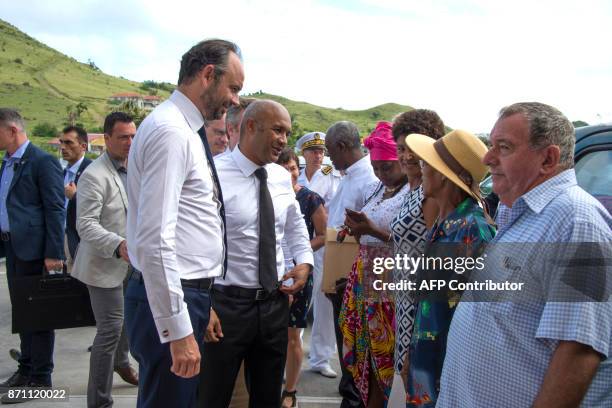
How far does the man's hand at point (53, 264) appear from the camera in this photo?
4469 millimetres

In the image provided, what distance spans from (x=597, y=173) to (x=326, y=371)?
10.3 feet

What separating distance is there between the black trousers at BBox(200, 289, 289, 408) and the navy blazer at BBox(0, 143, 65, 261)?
7.10ft

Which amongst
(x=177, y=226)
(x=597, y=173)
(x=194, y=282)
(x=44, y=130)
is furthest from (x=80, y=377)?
(x=44, y=130)

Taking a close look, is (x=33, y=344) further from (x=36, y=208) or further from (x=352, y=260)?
(x=352, y=260)

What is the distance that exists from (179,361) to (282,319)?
104cm

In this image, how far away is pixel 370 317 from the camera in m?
3.20

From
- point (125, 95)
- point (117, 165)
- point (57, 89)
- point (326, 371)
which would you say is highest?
point (125, 95)

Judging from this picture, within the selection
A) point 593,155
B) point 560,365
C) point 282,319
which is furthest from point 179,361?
point 593,155

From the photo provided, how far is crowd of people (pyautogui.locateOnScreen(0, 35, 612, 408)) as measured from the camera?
66.6 inches

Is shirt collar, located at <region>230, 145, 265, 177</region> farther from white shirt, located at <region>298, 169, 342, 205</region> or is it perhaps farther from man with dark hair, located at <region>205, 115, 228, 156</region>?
white shirt, located at <region>298, 169, 342, 205</region>

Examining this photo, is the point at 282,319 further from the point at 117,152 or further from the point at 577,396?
the point at 117,152

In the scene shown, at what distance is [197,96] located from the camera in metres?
2.41

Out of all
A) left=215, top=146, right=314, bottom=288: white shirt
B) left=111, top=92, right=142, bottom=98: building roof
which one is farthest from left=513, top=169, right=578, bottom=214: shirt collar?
left=111, top=92, right=142, bottom=98: building roof

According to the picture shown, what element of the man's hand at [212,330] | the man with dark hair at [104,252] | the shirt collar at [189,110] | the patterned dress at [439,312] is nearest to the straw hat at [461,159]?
the patterned dress at [439,312]
